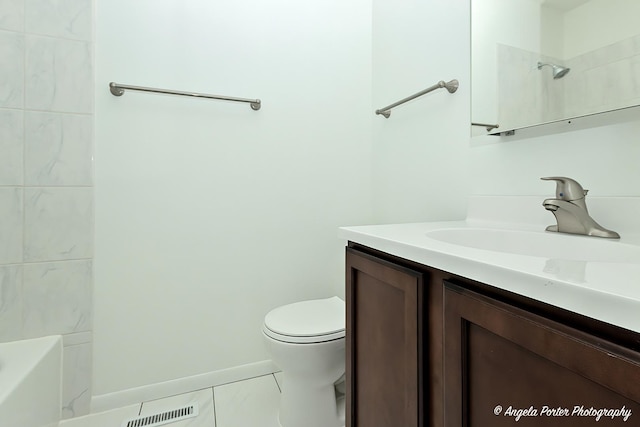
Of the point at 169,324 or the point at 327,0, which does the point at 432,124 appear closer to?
the point at 327,0

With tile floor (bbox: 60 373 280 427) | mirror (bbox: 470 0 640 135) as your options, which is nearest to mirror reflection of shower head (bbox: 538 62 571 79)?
mirror (bbox: 470 0 640 135)

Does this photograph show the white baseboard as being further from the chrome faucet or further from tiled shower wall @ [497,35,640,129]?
tiled shower wall @ [497,35,640,129]

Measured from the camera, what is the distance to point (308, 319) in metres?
1.30

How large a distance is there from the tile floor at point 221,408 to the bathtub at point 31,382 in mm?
179

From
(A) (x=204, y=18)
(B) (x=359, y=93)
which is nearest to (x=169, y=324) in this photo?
(A) (x=204, y=18)

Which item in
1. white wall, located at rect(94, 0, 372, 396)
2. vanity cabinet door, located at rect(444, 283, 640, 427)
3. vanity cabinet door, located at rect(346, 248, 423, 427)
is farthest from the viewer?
white wall, located at rect(94, 0, 372, 396)

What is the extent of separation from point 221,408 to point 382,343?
991 millimetres

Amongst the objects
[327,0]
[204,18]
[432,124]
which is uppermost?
[327,0]

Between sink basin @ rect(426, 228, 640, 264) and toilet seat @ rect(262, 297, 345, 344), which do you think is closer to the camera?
sink basin @ rect(426, 228, 640, 264)

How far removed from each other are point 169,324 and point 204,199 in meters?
0.61

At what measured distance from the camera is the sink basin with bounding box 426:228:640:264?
67cm

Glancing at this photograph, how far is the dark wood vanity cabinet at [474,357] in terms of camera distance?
347 mm

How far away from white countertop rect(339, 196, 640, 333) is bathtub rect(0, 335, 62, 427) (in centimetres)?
115

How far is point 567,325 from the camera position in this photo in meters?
0.38
